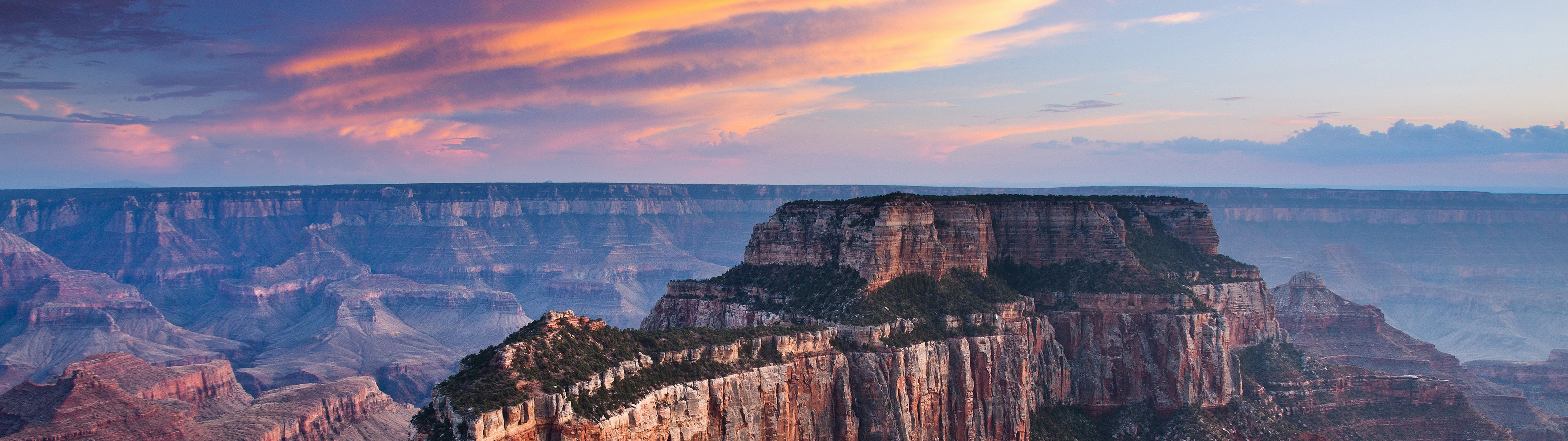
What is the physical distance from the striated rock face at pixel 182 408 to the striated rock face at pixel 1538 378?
460ft

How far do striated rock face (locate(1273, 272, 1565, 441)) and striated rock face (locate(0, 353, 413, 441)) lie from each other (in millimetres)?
104591

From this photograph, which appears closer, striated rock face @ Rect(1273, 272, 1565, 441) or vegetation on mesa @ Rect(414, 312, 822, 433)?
vegetation on mesa @ Rect(414, 312, 822, 433)

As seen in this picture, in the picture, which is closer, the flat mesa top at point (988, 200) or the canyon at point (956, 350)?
the canyon at point (956, 350)

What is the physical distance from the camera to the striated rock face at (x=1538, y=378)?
434ft

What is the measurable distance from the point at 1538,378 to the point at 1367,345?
118ft

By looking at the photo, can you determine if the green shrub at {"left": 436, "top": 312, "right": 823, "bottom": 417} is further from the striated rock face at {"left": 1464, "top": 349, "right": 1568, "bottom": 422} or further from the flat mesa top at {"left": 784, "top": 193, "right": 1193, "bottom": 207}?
the striated rock face at {"left": 1464, "top": 349, "right": 1568, "bottom": 422}

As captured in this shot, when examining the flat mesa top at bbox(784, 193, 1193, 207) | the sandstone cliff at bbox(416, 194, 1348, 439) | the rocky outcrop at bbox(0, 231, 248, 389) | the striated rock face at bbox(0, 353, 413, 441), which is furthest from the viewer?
the rocky outcrop at bbox(0, 231, 248, 389)

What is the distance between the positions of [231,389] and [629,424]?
4388 inches

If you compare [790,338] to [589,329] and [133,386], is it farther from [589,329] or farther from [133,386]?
[133,386]

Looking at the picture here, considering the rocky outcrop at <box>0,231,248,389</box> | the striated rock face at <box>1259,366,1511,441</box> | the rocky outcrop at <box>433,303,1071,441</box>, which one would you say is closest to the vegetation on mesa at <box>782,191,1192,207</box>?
the rocky outcrop at <box>433,303,1071,441</box>

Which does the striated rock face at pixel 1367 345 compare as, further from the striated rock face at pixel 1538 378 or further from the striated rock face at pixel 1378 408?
the striated rock face at pixel 1378 408

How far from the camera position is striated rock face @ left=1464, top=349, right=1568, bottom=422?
434ft

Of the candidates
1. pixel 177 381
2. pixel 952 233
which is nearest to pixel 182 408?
pixel 177 381

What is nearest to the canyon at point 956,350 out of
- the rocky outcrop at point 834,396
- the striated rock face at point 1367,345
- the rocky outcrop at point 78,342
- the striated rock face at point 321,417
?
the rocky outcrop at point 834,396
